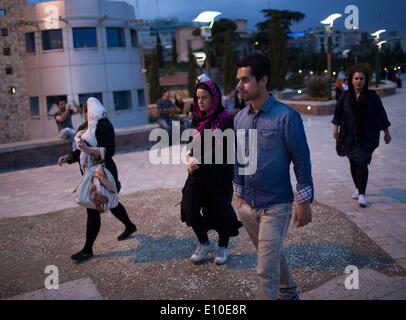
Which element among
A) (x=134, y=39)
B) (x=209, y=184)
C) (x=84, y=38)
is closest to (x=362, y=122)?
(x=209, y=184)

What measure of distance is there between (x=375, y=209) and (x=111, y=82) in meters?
21.0

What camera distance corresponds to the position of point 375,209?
5.73 meters

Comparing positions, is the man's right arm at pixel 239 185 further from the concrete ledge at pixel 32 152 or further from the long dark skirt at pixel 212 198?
the concrete ledge at pixel 32 152

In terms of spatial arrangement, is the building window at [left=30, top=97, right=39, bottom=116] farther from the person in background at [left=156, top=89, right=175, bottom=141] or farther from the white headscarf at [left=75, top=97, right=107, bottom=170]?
the white headscarf at [left=75, top=97, right=107, bottom=170]

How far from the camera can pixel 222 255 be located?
443cm

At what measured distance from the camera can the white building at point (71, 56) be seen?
23.6 meters

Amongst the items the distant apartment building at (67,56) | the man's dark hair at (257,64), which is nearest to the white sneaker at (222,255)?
the man's dark hair at (257,64)

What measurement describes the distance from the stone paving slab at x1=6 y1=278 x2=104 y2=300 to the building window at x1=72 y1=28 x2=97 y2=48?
21978mm

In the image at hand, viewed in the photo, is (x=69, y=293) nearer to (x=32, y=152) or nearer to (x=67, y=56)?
(x=32, y=152)

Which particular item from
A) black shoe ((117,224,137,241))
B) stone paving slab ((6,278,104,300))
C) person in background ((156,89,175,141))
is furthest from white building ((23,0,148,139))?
stone paving slab ((6,278,104,300))

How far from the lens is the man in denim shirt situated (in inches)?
115

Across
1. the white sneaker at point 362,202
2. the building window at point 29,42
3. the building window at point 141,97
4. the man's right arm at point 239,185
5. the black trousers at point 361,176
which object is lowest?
the white sneaker at point 362,202
